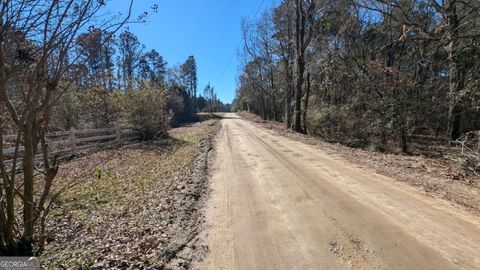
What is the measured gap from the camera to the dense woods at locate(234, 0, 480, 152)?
1027 cm

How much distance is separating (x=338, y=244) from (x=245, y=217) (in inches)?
60.4

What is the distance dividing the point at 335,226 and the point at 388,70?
11.9 meters

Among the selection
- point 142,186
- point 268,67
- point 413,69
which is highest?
point 268,67

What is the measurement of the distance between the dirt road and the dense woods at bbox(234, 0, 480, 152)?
256 inches

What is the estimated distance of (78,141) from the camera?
12.3 m

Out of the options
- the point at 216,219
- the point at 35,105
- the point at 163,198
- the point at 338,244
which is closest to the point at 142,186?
the point at 163,198

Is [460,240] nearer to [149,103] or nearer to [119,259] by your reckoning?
[119,259]

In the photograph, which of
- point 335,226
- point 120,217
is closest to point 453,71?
point 335,226

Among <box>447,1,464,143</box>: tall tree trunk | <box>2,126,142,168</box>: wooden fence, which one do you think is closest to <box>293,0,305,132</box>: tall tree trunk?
<box>447,1,464,143</box>: tall tree trunk

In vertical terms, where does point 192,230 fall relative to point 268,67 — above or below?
below

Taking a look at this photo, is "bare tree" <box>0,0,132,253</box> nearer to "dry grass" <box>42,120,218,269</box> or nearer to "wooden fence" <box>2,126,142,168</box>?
"dry grass" <box>42,120,218,269</box>

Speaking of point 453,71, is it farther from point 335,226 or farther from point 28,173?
point 28,173

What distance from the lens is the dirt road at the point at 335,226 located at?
10.5 ft

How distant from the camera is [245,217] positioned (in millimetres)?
4500
